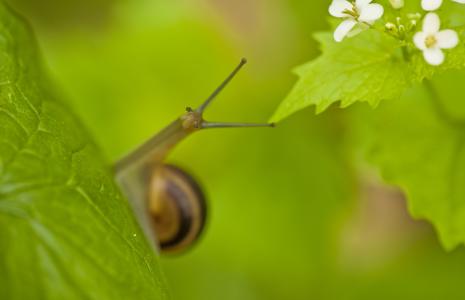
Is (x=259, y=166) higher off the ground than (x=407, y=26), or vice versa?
(x=259, y=166)

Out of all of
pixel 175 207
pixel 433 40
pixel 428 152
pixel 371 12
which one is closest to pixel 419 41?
pixel 433 40

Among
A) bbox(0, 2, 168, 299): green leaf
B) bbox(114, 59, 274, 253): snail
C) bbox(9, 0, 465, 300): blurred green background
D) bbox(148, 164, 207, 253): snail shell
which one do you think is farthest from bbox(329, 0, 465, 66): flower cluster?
bbox(9, 0, 465, 300): blurred green background

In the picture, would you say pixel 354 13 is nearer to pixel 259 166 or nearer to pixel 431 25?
pixel 431 25

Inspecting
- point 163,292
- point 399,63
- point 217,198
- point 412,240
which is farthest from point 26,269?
point 412,240

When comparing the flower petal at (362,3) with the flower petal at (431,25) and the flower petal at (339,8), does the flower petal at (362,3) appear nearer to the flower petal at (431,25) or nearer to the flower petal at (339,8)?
the flower petal at (339,8)

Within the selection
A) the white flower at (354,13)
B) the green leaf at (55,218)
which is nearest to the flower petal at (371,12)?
the white flower at (354,13)
